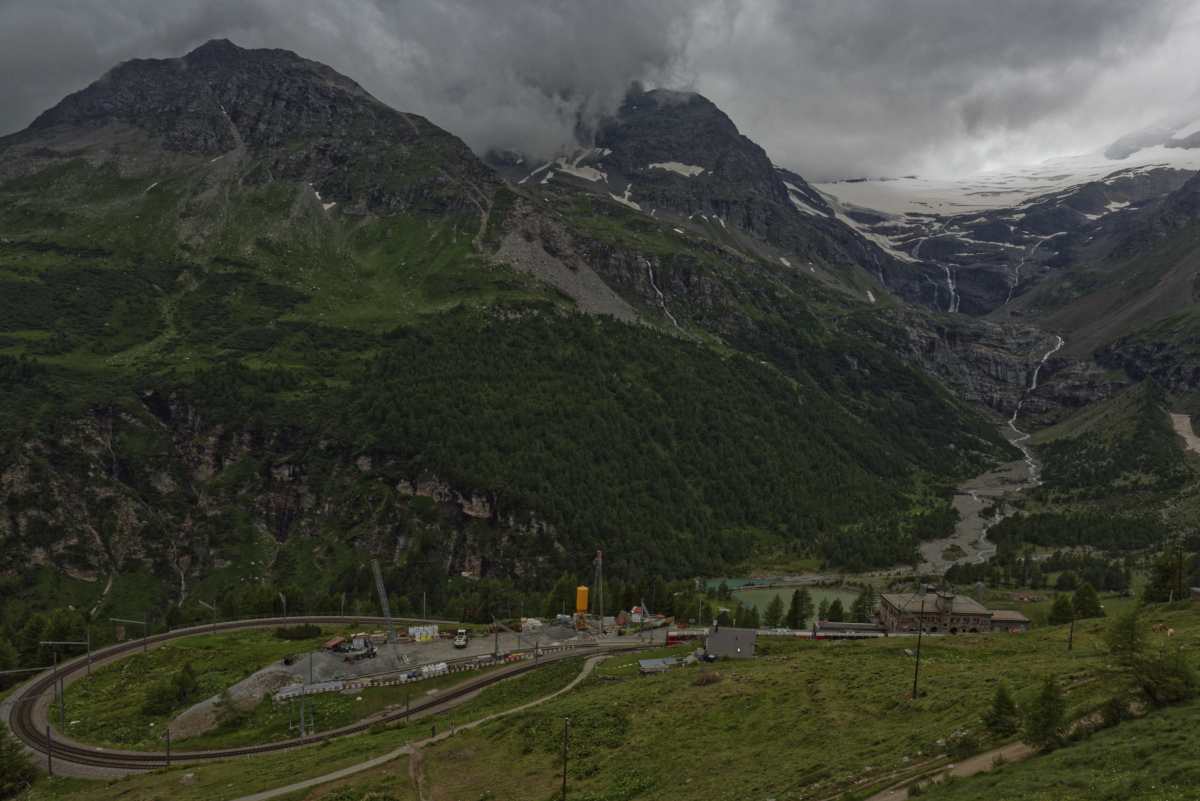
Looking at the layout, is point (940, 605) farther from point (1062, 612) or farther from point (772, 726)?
point (772, 726)

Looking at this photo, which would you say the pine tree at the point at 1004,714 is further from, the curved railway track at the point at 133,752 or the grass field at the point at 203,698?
the grass field at the point at 203,698

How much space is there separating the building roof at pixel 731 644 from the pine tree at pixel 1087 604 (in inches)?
2247

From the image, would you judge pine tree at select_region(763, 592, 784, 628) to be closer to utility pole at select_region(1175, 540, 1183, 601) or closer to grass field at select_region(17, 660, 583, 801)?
utility pole at select_region(1175, 540, 1183, 601)

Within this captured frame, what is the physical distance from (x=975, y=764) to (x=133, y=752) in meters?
82.0

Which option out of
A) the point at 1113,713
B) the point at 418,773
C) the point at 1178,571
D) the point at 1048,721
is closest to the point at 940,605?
the point at 1178,571

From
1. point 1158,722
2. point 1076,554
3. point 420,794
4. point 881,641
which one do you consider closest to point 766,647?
point 881,641

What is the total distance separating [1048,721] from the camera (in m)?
35.6

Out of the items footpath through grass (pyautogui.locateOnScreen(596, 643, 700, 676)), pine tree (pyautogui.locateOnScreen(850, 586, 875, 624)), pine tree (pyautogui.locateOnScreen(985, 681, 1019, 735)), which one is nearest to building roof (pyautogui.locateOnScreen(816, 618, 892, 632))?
pine tree (pyautogui.locateOnScreen(850, 586, 875, 624))

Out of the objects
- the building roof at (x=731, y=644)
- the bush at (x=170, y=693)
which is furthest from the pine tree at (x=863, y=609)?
the bush at (x=170, y=693)

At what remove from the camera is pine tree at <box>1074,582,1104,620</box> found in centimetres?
10369

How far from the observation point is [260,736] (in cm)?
7550

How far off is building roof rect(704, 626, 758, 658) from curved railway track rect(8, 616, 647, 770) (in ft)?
52.1

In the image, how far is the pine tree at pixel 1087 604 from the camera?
104 m

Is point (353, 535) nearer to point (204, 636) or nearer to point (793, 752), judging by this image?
point (204, 636)
